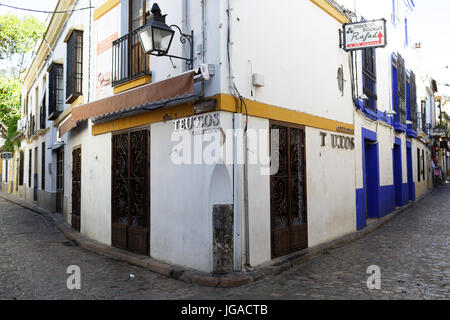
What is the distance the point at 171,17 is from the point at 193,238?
3650 mm

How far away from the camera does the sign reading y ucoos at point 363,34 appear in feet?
28.6

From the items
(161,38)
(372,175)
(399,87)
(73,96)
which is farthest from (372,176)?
(73,96)

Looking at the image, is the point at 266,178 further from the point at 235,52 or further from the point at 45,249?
the point at 45,249

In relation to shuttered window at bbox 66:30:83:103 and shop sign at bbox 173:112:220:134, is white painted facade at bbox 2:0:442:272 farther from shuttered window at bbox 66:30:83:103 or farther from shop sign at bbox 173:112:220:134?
shuttered window at bbox 66:30:83:103

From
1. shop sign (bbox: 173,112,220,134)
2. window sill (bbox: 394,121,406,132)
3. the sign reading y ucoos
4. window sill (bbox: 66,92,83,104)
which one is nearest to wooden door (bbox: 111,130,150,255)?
shop sign (bbox: 173,112,220,134)

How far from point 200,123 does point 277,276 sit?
99.8 inches

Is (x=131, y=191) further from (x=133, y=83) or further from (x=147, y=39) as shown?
(x=147, y=39)

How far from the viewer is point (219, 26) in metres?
5.56

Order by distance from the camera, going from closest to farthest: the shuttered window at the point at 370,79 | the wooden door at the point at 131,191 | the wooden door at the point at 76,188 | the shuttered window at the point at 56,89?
the wooden door at the point at 131,191 < the wooden door at the point at 76,188 < the shuttered window at the point at 370,79 < the shuttered window at the point at 56,89

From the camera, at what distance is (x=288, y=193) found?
684cm

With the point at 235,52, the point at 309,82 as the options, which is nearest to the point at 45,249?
the point at 235,52

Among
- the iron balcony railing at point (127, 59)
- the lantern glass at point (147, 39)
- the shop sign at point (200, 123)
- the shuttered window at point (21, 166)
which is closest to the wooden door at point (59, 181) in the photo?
the iron balcony railing at point (127, 59)

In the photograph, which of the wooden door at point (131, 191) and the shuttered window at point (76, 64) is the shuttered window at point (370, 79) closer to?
the wooden door at point (131, 191)

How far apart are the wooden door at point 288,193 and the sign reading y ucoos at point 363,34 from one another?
2968 mm
